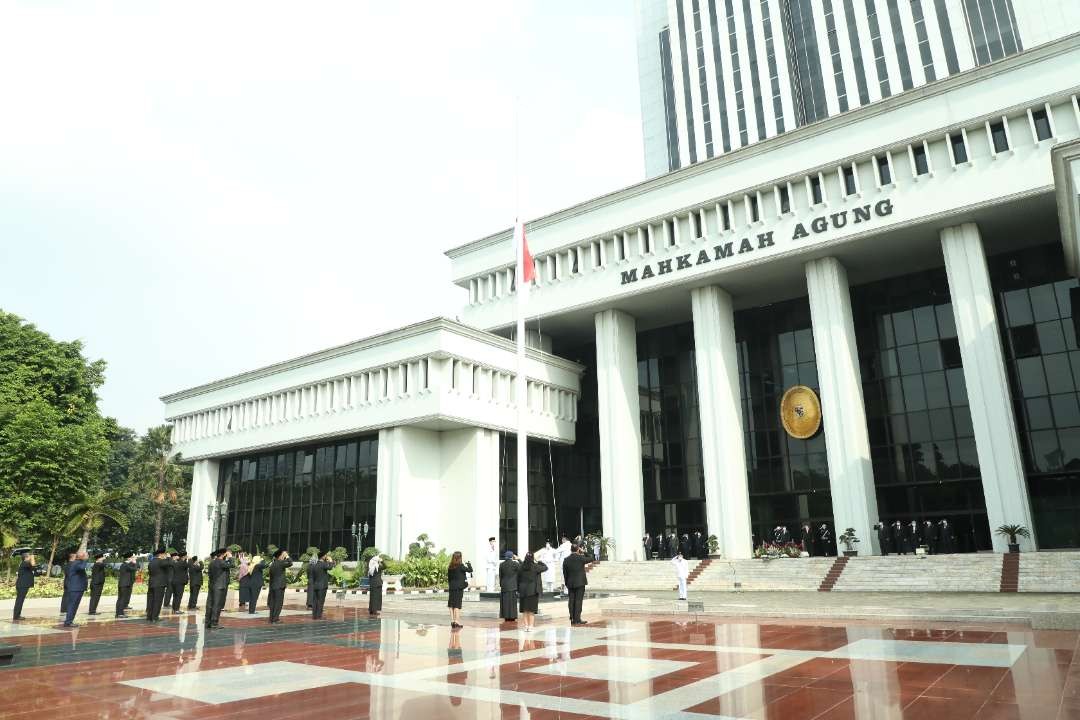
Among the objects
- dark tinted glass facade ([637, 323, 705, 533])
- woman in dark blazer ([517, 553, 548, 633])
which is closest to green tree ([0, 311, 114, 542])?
woman in dark blazer ([517, 553, 548, 633])

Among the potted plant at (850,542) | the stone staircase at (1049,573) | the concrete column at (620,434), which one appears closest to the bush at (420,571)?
the concrete column at (620,434)

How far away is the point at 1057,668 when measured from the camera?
9570 mm

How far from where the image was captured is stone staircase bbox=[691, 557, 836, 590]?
30375mm

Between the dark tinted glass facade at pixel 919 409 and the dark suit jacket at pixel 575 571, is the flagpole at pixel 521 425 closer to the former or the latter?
the dark suit jacket at pixel 575 571

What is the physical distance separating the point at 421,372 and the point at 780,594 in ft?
73.0

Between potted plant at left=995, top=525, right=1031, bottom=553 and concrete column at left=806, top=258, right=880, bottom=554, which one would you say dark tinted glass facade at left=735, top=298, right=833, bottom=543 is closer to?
concrete column at left=806, top=258, right=880, bottom=554

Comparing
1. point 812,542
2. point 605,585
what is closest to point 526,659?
point 605,585

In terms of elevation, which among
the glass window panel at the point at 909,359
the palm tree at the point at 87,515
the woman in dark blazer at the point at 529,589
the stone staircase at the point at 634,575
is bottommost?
the stone staircase at the point at 634,575

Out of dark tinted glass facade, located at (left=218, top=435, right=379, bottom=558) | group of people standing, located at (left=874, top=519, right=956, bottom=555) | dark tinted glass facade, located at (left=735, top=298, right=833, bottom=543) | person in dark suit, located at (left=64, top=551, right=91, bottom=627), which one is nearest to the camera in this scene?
person in dark suit, located at (left=64, top=551, right=91, bottom=627)

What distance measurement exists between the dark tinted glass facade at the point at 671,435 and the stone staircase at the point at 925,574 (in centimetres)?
1352

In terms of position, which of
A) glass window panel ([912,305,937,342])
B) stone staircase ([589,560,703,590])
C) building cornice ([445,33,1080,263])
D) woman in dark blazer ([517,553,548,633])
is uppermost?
building cornice ([445,33,1080,263])

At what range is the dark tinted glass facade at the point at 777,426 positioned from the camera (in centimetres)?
3931

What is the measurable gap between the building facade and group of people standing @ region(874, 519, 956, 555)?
31.9 meters

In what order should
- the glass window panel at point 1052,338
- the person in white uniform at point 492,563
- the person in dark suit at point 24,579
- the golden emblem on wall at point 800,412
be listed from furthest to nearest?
the golden emblem on wall at point 800,412, the glass window panel at point 1052,338, the person in white uniform at point 492,563, the person in dark suit at point 24,579
